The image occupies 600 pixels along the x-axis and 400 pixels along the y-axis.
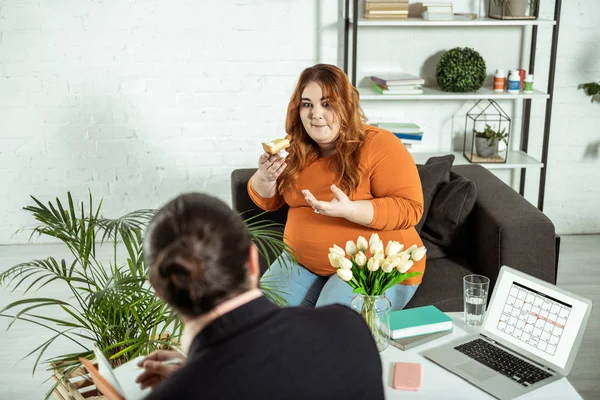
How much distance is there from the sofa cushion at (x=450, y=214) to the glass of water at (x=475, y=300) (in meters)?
Result: 0.91

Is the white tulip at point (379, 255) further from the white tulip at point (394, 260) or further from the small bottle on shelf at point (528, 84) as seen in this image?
the small bottle on shelf at point (528, 84)

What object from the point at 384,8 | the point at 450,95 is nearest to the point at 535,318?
the point at 450,95

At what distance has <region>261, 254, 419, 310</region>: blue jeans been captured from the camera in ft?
7.90

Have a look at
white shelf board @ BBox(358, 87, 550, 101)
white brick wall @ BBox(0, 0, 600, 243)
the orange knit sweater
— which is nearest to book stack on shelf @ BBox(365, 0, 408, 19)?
white brick wall @ BBox(0, 0, 600, 243)

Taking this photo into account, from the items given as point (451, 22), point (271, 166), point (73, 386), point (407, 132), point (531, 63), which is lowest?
point (73, 386)

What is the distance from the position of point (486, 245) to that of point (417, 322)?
969 mm

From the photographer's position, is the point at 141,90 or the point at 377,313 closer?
the point at 377,313

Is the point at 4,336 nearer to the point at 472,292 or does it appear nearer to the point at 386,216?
the point at 386,216

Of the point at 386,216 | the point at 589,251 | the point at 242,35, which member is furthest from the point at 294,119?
the point at 589,251

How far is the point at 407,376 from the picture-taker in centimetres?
169

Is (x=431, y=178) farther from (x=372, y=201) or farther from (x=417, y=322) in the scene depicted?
(x=417, y=322)

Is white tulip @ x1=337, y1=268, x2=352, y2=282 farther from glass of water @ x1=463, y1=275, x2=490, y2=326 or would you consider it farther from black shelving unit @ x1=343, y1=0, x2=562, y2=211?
black shelving unit @ x1=343, y1=0, x2=562, y2=211

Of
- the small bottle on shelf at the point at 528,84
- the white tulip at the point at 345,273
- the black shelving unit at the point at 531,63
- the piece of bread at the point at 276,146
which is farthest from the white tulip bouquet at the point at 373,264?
the small bottle on shelf at the point at 528,84

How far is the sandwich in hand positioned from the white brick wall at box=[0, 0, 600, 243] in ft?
5.27
